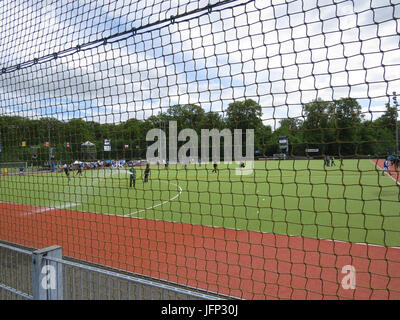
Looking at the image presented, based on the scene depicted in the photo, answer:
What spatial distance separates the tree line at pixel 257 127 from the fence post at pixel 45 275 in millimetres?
2497

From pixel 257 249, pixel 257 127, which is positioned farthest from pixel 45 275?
pixel 257 249

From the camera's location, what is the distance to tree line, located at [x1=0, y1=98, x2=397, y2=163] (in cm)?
352

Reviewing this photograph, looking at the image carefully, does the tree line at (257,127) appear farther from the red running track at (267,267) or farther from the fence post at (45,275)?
the fence post at (45,275)

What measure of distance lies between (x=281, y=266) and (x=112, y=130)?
4.06 meters

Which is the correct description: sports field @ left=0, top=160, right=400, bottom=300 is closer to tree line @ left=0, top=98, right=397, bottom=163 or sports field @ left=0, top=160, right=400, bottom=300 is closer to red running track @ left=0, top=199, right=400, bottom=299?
red running track @ left=0, top=199, right=400, bottom=299

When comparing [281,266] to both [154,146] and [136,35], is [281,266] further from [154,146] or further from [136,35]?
[154,146]

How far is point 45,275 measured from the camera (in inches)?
93.7

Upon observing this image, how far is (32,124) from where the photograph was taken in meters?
5.64

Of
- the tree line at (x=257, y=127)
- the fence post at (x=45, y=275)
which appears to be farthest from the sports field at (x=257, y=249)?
the fence post at (x=45, y=275)

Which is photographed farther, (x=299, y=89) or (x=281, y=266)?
(x=281, y=266)

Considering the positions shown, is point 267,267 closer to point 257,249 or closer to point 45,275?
point 257,249

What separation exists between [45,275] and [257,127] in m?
3.42
